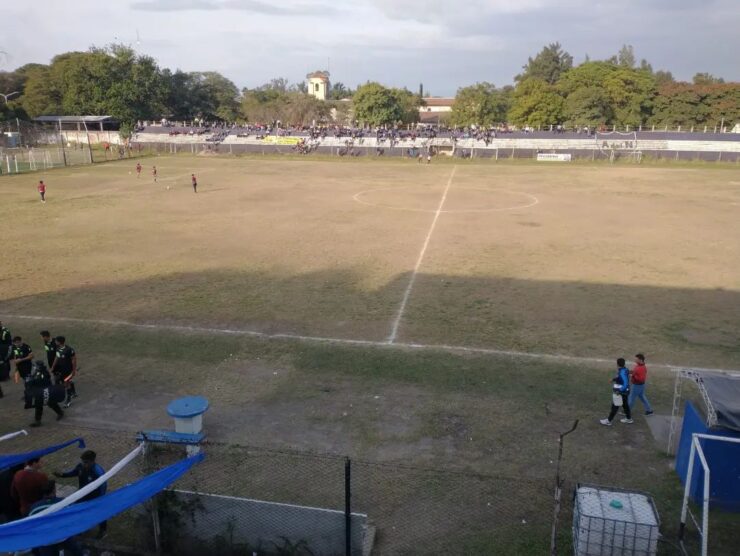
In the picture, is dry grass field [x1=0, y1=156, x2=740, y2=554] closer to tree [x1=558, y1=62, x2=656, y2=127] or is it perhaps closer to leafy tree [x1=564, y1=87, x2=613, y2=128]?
leafy tree [x1=564, y1=87, x2=613, y2=128]

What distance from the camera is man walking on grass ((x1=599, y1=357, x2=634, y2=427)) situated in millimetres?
10633

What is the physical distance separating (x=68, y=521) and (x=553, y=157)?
66.9 metres

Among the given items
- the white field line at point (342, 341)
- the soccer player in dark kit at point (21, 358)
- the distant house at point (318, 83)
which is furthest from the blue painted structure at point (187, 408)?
the distant house at point (318, 83)

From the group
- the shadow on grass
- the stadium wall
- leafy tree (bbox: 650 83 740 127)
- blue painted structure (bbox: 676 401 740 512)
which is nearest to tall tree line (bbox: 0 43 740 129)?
leafy tree (bbox: 650 83 740 127)

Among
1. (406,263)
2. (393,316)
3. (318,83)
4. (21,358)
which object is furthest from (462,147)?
(318,83)

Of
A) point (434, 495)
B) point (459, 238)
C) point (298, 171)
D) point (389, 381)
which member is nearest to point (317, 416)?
point (389, 381)

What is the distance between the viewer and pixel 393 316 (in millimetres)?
16594

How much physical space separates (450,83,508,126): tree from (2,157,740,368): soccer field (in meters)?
56.3

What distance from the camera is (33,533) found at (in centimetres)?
562

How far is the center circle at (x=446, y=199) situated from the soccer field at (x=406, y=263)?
21 centimetres

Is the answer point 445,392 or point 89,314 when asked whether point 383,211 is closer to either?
point 89,314

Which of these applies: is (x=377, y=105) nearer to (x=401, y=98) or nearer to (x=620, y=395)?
(x=401, y=98)

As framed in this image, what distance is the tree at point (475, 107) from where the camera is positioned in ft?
313

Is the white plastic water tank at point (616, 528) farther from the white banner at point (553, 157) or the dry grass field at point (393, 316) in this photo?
the white banner at point (553, 157)
